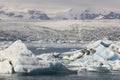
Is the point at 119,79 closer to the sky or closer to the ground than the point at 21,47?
closer to the ground

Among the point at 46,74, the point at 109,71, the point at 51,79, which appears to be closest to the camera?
the point at 51,79

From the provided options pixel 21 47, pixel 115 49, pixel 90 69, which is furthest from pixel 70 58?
pixel 21 47

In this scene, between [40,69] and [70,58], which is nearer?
[40,69]

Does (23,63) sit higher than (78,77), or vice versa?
(23,63)

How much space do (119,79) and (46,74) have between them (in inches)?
240

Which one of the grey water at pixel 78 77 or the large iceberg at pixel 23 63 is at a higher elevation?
the large iceberg at pixel 23 63

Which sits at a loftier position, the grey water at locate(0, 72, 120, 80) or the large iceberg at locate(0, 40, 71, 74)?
the large iceberg at locate(0, 40, 71, 74)

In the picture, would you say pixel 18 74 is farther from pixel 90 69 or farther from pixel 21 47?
pixel 90 69

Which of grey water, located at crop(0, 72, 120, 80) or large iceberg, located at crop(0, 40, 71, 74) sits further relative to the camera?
large iceberg, located at crop(0, 40, 71, 74)

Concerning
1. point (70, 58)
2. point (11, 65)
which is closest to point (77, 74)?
point (11, 65)

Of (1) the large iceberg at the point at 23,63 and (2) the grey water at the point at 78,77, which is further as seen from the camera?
(1) the large iceberg at the point at 23,63

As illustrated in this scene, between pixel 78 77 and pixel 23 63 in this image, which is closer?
pixel 23 63

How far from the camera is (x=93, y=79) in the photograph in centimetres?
4047

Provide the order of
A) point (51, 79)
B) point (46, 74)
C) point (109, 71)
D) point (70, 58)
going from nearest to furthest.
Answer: point (51, 79) < point (46, 74) < point (109, 71) < point (70, 58)
